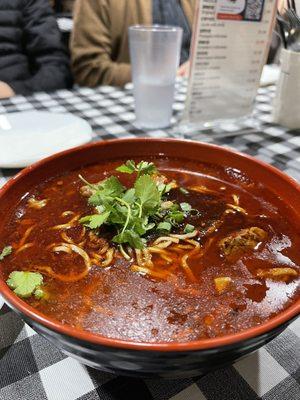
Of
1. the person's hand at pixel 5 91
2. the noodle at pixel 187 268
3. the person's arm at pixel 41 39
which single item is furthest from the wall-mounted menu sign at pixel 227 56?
the person's arm at pixel 41 39

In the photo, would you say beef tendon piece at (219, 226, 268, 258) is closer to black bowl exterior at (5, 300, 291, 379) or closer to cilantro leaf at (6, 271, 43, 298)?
black bowl exterior at (5, 300, 291, 379)

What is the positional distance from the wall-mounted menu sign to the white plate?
1.61 feet

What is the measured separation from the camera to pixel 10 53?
9.20 feet

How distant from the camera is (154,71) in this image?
1.68 meters

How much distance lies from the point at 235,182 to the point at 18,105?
137 centimetres

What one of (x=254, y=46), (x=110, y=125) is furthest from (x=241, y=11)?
(x=110, y=125)

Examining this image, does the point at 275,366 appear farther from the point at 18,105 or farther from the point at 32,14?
the point at 32,14

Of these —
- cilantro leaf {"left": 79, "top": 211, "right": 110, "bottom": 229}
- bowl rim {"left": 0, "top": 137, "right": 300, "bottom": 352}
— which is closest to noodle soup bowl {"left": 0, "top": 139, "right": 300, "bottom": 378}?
bowl rim {"left": 0, "top": 137, "right": 300, "bottom": 352}

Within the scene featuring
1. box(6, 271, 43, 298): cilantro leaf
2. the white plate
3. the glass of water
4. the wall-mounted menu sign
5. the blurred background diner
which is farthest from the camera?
the blurred background diner

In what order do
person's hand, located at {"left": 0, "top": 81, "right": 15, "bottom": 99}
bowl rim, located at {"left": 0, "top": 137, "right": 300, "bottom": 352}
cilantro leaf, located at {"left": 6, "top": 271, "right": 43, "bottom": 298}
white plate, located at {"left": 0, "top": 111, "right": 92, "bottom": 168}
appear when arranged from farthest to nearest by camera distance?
person's hand, located at {"left": 0, "top": 81, "right": 15, "bottom": 99}
white plate, located at {"left": 0, "top": 111, "right": 92, "bottom": 168}
cilantro leaf, located at {"left": 6, "top": 271, "right": 43, "bottom": 298}
bowl rim, located at {"left": 0, "top": 137, "right": 300, "bottom": 352}

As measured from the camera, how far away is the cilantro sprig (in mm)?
739

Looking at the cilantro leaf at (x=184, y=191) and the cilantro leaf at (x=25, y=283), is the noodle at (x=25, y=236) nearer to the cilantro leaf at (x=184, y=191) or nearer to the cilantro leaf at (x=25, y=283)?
the cilantro leaf at (x=25, y=283)

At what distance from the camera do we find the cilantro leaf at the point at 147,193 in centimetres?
78

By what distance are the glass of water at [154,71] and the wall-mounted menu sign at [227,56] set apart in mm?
177
